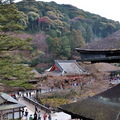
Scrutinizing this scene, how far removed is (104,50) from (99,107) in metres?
0.90

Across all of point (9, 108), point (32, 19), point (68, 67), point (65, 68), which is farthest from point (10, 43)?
point (32, 19)

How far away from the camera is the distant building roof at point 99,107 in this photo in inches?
90.6

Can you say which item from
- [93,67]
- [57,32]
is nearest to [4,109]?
[93,67]

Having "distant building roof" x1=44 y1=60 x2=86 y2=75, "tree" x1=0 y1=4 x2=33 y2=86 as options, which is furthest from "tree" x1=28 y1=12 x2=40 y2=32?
"tree" x1=0 y1=4 x2=33 y2=86

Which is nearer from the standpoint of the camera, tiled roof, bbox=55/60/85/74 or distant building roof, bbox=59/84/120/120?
distant building roof, bbox=59/84/120/120

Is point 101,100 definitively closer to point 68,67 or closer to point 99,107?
point 99,107

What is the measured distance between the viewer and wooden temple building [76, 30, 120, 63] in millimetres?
2689

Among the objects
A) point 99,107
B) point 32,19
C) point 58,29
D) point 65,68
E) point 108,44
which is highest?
point 32,19

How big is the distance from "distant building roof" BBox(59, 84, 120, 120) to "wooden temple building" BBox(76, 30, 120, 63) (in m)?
0.53

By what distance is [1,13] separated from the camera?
568 centimetres

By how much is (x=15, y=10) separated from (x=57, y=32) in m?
37.4

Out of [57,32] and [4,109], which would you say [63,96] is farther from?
[57,32]

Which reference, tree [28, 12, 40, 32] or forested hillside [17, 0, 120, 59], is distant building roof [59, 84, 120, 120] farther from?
tree [28, 12, 40, 32]

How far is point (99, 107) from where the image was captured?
2512mm
